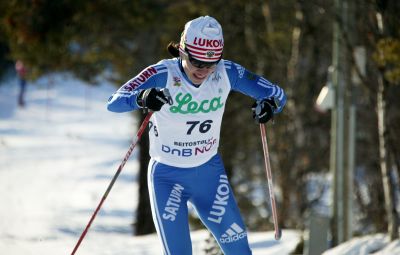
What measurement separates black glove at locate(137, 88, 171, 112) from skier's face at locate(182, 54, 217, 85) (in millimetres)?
299

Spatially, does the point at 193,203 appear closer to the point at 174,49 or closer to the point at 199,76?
the point at 199,76

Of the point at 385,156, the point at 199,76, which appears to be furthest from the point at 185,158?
the point at 385,156

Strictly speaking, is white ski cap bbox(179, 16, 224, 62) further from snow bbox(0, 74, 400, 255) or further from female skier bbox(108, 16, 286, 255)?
snow bbox(0, 74, 400, 255)

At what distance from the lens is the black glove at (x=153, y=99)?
5824mm

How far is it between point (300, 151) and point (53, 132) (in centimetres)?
1546

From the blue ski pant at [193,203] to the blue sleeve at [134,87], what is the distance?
50 centimetres

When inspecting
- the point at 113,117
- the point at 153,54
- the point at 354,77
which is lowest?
the point at 113,117

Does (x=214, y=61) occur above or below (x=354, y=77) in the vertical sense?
above

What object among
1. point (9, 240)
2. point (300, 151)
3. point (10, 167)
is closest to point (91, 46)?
point (300, 151)

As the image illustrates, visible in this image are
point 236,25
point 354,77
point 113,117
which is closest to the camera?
point 354,77

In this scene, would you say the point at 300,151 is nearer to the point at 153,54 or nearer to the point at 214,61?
the point at 153,54

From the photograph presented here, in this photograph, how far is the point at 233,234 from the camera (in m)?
6.12

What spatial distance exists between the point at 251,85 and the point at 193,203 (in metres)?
0.91

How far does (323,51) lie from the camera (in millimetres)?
22531
